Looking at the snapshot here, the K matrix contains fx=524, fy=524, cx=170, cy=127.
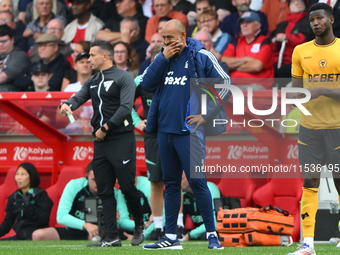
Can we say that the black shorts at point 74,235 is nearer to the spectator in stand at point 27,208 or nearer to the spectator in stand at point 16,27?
the spectator in stand at point 27,208

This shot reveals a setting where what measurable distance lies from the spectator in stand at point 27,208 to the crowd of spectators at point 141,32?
92.2 inches

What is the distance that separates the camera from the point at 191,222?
7.41 metres

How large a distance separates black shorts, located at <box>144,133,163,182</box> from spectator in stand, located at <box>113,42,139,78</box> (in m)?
3.17

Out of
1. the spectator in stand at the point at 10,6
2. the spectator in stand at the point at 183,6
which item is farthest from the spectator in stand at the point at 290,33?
the spectator in stand at the point at 10,6

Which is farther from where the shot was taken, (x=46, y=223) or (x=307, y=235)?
(x=46, y=223)

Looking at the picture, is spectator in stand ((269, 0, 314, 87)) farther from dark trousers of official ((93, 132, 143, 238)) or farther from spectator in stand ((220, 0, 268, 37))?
dark trousers of official ((93, 132, 143, 238))

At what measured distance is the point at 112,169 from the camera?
18.1 feet

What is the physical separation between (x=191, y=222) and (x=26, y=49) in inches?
224

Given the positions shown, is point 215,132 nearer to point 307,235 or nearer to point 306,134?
point 306,134

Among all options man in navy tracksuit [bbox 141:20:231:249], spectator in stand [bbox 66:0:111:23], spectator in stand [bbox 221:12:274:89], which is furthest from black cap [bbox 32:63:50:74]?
man in navy tracksuit [bbox 141:20:231:249]

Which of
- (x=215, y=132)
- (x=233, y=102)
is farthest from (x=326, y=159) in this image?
(x=233, y=102)

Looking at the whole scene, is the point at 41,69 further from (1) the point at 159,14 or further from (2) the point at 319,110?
(2) the point at 319,110

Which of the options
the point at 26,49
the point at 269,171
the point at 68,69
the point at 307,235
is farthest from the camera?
the point at 26,49

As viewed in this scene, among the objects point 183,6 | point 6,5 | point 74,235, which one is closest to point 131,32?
point 183,6
